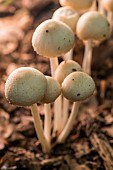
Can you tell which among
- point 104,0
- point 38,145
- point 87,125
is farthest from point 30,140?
point 104,0

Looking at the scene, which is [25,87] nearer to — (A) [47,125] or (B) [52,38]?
(B) [52,38]

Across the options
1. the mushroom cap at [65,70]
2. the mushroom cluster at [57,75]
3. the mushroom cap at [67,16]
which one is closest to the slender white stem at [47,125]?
the mushroom cluster at [57,75]

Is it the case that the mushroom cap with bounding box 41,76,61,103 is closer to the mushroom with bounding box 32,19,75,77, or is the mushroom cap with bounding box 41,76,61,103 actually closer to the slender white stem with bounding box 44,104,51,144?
the mushroom with bounding box 32,19,75,77

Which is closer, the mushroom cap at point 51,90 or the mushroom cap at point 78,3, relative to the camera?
the mushroom cap at point 51,90

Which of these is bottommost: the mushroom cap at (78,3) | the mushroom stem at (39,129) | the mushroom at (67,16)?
the mushroom stem at (39,129)

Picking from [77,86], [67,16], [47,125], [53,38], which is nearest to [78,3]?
[67,16]

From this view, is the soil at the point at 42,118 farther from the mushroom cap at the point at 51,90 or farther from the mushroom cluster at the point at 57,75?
the mushroom cap at the point at 51,90
